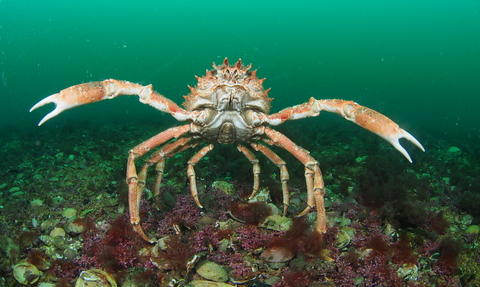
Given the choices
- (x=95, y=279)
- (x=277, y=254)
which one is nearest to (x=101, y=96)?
(x=95, y=279)

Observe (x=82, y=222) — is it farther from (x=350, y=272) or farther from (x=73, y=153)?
(x=73, y=153)

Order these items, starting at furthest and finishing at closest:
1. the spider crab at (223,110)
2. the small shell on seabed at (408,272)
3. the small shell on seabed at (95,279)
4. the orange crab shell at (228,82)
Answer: the orange crab shell at (228,82)
the spider crab at (223,110)
the small shell on seabed at (408,272)
the small shell on seabed at (95,279)

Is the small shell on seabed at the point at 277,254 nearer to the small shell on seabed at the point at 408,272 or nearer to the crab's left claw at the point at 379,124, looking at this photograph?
the small shell on seabed at the point at 408,272

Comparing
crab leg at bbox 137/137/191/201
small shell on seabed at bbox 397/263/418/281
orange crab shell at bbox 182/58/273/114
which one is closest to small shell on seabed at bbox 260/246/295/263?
small shell on seabed at bbox 397/263/418/281

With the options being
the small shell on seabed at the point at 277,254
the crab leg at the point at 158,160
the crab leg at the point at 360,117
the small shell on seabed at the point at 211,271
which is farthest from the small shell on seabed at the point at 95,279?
the crab leg at the point at 360,117

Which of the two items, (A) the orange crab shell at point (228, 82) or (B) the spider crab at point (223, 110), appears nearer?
(B) the spider crab at point (223, 110)

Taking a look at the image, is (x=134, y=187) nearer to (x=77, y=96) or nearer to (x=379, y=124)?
(x=77, y=96)
